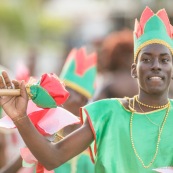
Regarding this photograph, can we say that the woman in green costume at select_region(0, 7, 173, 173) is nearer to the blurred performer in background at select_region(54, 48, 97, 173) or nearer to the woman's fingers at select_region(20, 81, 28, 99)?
the woman's fingers at select_region(20, 81, 28, 99)

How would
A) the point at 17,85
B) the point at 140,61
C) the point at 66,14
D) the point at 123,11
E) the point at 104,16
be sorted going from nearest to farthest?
the point at 17,85
the point at 140,61
the point at 123,11
the point at 104,16
the point at 66,14

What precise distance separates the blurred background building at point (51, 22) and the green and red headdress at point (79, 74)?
15.2 m

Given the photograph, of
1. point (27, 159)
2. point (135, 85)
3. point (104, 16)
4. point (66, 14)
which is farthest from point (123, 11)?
point (27, 159)

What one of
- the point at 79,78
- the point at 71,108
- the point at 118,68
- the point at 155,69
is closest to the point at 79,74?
the point at 79,78

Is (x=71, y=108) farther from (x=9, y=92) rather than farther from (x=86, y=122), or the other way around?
(x=9, y=92)

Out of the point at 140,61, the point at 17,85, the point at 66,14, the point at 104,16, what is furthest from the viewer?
the point at 66,14

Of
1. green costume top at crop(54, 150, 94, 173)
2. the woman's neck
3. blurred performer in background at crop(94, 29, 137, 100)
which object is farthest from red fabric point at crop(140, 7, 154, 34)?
blurred performer in background at crop(94, 29, 137, 100)

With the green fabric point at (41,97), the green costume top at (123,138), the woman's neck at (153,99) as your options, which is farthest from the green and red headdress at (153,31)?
the green fabric point at (41,97)

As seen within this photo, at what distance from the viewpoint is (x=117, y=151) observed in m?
6.11

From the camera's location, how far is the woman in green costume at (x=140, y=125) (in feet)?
20.0

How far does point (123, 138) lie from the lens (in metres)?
6.14

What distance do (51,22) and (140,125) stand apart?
28480mm

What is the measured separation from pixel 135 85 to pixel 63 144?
4201mm

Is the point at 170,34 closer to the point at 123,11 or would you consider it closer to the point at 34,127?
the point at 34,127
